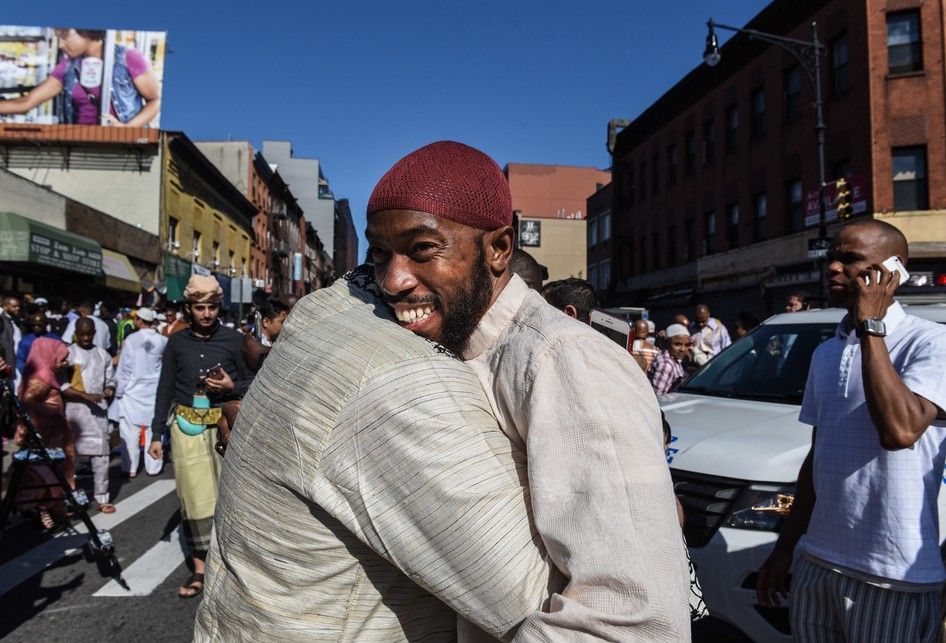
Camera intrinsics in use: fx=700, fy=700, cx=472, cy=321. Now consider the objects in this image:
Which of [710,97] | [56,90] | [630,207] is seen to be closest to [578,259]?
[630,207]

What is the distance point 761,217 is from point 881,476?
2502 centimetres

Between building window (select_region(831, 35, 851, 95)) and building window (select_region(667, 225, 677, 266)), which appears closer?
building window (select_region(831, 35, 851, 95))

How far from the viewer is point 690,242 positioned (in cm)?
Answer: 3105

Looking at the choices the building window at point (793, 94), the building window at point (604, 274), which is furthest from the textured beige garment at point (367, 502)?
the building window at point (604, 274)

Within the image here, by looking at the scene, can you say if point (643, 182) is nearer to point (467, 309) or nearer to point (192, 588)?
point (192, 588)

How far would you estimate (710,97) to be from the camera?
28.5 metres

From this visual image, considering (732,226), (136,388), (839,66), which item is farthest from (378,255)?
(732,226)

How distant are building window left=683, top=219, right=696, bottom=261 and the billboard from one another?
22818 millimetres

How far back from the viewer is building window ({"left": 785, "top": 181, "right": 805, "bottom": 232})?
23016 millimetres

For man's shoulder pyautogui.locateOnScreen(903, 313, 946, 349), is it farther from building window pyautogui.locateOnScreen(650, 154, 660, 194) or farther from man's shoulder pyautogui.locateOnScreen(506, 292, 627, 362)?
building window pyautogui.locateOnScreen(650, 154, 660, 194)

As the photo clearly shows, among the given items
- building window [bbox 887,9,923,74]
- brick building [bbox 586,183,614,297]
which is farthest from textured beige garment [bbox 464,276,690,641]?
brick building [bbox 586,183,614,297]

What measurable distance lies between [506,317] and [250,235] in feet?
145

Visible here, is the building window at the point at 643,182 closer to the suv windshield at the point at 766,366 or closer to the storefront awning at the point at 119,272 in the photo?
the storefront awning at the point at 119,272

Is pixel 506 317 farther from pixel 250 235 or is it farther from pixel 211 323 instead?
pixel 250 235
